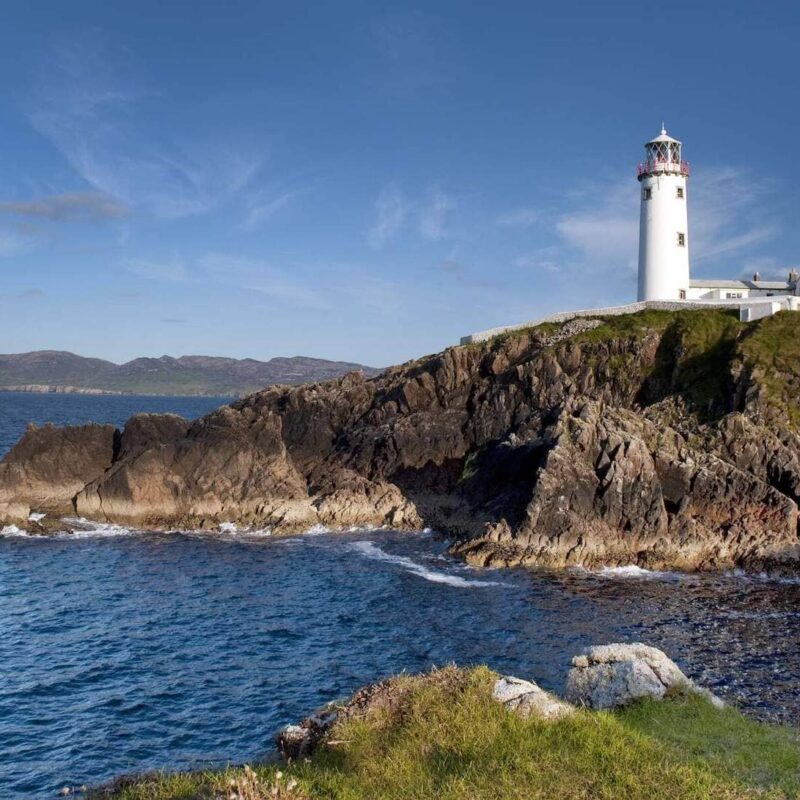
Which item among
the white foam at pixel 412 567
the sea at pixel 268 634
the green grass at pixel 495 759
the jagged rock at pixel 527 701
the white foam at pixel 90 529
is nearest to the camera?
the green grass at pixel 495 759

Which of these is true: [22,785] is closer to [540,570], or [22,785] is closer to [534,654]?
[534,654]

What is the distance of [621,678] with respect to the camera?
70.8ft

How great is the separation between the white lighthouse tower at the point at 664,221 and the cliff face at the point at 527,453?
10.7m

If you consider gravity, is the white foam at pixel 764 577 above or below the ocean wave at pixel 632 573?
above

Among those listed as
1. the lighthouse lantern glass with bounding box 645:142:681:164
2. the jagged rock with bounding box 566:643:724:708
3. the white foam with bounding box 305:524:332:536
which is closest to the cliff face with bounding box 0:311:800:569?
the white foam with bounding box 305:524:332:536

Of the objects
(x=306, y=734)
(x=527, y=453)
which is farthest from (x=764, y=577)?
(x=306, y=734)

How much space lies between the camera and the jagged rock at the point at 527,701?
56.4 ft

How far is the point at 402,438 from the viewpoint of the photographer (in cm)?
7231

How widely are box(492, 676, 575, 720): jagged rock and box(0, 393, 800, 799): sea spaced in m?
11.0

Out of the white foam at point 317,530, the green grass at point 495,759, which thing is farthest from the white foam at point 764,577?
the green grass at point 495,759

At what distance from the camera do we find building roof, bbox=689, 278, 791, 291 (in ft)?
309

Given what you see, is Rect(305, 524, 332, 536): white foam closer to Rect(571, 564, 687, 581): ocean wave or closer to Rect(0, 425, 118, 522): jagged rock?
Rect(0, 425, 118, 522): jagged rock

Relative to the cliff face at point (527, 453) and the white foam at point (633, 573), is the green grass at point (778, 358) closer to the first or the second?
the cliff face at point (527, 453)

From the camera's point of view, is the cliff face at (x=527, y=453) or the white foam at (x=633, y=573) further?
the cliff face at (x=527, y=453)
